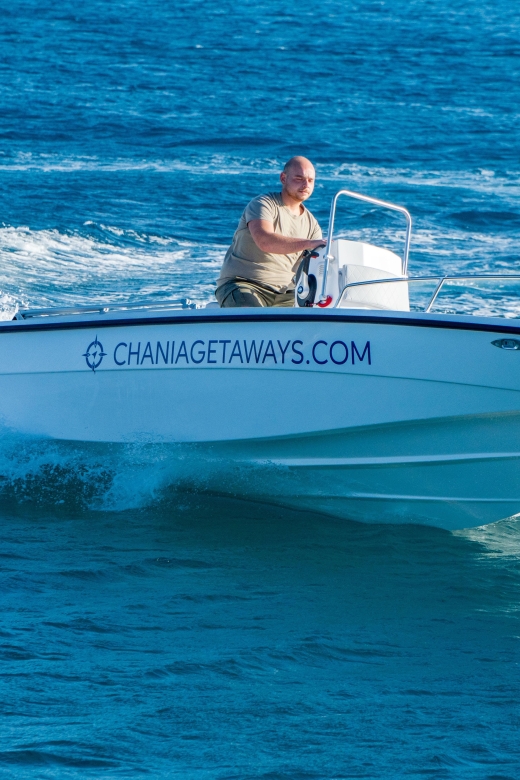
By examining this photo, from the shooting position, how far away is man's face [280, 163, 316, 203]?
5848 mm

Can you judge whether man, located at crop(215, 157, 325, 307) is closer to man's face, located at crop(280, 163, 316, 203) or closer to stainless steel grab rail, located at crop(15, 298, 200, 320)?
man's face, located at crop(280, 163, 316, 203)

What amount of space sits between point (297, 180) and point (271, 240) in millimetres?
395

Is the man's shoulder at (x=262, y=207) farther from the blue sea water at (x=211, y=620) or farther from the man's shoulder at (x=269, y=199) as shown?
the blue sea water at (x=211, y=620)

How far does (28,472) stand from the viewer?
21.9 ft

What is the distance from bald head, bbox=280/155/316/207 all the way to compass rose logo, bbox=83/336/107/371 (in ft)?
4.44

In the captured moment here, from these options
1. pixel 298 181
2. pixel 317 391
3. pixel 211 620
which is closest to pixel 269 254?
pixel 298 181

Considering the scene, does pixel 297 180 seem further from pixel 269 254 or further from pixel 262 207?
pixel 269 254

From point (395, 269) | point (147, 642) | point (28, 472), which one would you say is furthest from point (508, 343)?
point (28, 472)

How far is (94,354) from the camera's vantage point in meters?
6.02

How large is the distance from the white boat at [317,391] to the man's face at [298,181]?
0.92 feet

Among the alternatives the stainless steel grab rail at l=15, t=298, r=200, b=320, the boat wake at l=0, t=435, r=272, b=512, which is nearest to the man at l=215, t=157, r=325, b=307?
the stainless steel grab rail at l=15, t=298, r=200, b=320

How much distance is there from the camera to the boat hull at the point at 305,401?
532cm

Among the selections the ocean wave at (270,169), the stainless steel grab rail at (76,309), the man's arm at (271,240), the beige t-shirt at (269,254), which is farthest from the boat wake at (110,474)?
the ocean wave at (270,169)

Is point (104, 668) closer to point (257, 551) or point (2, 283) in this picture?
point (257, 551)
